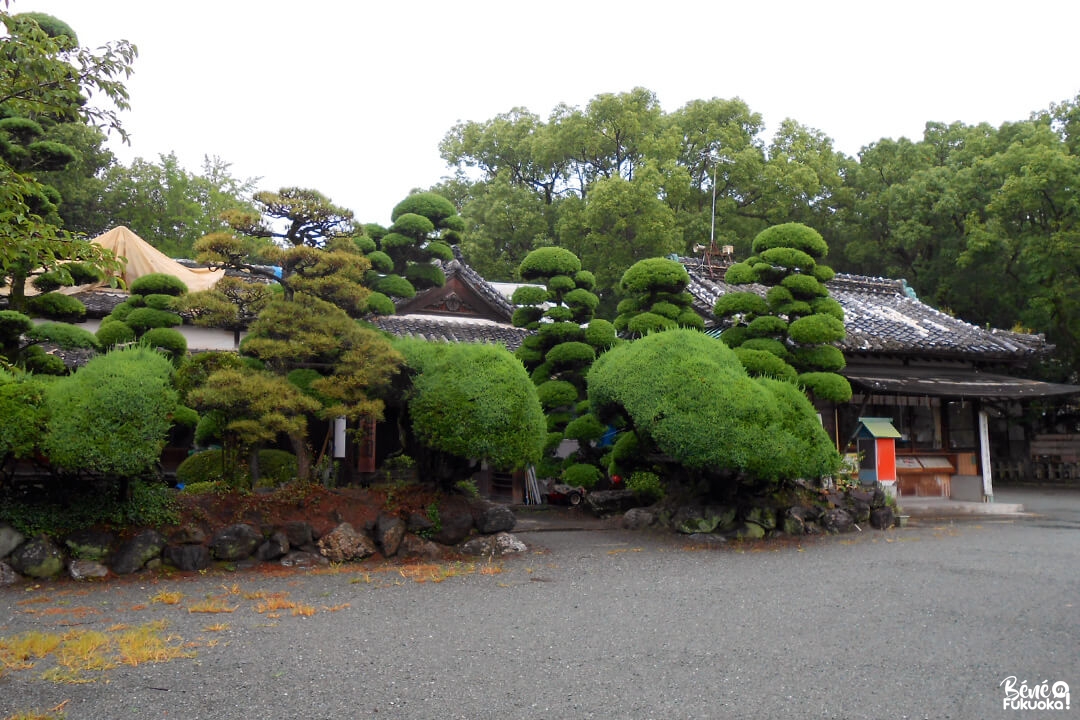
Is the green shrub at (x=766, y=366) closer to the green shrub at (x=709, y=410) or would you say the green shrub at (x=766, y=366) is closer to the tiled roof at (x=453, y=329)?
the green shrub at (x=709, y=410)

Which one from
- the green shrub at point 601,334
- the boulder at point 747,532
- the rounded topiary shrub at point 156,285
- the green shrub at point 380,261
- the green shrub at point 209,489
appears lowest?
the boulder at point 747,532

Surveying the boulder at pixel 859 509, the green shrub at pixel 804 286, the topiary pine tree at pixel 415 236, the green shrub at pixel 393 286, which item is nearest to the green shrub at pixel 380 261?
the topiary pine tree at pixel 415 236

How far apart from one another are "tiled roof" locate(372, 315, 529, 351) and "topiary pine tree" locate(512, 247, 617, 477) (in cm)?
171

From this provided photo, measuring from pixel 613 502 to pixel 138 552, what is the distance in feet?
27.2

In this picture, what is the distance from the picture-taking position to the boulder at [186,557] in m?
8.70

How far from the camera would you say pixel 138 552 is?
8.55 meters

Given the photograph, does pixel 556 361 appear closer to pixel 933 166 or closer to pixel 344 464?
pixel 344 464

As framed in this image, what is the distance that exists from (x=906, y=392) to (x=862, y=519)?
399 cm

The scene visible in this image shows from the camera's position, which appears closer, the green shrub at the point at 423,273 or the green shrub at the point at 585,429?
the green shrub at the point at 585,429

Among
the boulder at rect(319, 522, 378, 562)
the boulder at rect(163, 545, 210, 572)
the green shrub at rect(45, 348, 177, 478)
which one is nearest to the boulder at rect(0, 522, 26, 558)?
the green shrub at rect(45, 348, 177, 478)

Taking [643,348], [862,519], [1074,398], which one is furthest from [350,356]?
[1074,398]

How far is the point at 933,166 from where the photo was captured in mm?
29406

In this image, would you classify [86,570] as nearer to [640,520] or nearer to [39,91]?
[39,91]

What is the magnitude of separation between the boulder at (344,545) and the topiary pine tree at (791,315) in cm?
751
